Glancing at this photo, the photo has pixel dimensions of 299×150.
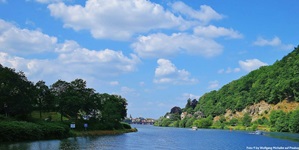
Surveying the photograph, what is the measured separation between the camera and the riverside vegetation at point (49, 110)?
82225 mm

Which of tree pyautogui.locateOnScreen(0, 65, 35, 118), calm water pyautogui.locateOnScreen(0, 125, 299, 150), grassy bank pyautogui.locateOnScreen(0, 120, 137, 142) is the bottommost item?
calm water pyautogui.locateOnScreen(0, 125, 299, 150)

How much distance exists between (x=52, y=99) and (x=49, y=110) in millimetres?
6765

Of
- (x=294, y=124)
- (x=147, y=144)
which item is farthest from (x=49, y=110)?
(x=294, y=124)

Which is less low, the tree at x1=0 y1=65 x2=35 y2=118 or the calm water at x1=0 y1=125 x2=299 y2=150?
the tree at x1=0 y1=65 x2=35 y2=118

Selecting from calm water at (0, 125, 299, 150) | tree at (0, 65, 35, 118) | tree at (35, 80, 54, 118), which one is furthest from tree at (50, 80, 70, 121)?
calm water at (0, 125, 299, 150)

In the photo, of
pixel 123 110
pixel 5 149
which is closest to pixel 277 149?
pixel 5 149

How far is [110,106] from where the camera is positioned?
146 meters

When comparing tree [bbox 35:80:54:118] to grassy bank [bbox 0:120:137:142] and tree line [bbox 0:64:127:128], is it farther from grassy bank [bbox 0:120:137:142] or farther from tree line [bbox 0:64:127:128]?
grassy bank [bbox 0:120:137:142]

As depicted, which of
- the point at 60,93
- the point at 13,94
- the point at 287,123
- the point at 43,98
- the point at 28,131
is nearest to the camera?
the point at 28,131

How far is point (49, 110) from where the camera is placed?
12606 centimetres

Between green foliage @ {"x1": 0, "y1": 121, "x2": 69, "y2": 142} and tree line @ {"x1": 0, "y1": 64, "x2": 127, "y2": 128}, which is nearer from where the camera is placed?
green foliage @ {"x1": 0, "y1": 121, "x2": 69, "y2": 142}

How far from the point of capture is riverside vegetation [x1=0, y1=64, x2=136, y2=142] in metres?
82.2

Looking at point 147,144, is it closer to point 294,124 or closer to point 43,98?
point 43,98

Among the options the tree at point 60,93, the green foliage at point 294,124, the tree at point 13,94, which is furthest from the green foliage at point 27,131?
the green foliage at point 294,124
